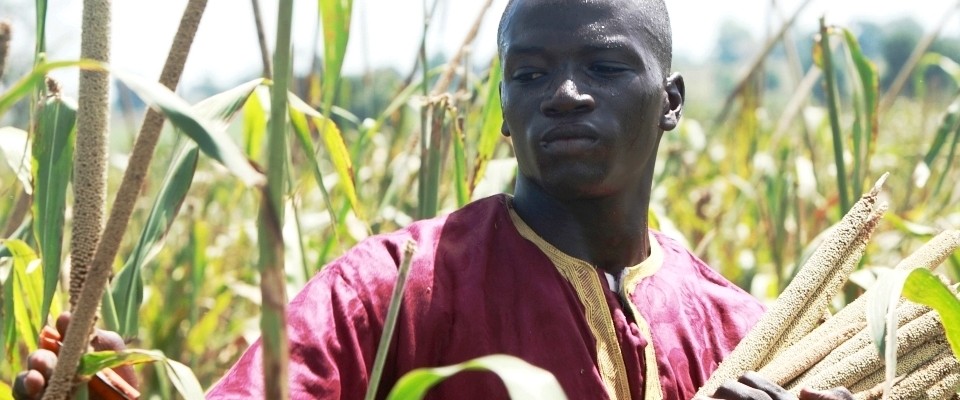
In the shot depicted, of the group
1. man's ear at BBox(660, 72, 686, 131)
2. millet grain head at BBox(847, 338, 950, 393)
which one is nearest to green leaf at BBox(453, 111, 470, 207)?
man's ear at BBox(660, 72, 686, 131)

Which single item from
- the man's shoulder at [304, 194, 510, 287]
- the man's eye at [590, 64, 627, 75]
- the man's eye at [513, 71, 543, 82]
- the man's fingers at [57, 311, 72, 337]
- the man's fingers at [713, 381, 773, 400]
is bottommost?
the man's fingers at [713, 381, 773, 400]

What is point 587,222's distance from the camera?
4.81 ft

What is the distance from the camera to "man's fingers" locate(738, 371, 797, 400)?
1149 mm

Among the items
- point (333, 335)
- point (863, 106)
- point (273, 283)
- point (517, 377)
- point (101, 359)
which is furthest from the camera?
point (863, 106)

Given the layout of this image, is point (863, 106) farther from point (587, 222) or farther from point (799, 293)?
point (799, 293)

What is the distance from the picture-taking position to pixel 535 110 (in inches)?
54.3

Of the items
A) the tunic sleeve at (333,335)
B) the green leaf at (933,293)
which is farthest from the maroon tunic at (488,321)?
the green leaf at (933,293)

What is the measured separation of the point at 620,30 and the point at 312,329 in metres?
A: 0.51

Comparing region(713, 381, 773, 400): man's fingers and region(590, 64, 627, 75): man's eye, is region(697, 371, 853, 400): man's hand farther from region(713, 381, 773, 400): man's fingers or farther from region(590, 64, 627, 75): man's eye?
region(590, 64, 627, 75): man's eye

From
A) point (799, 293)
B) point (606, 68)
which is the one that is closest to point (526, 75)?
point (606, 68)

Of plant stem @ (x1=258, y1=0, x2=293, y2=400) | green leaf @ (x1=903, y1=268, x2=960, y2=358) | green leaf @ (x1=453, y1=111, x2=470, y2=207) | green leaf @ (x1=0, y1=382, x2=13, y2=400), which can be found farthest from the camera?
green leaf @ (x1=453, y1=111, x2=470, y2=207)

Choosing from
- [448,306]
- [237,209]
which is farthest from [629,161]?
[237,209]

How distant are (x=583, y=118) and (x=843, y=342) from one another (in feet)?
1.20

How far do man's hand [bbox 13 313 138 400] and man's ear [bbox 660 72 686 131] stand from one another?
0.72 metres
